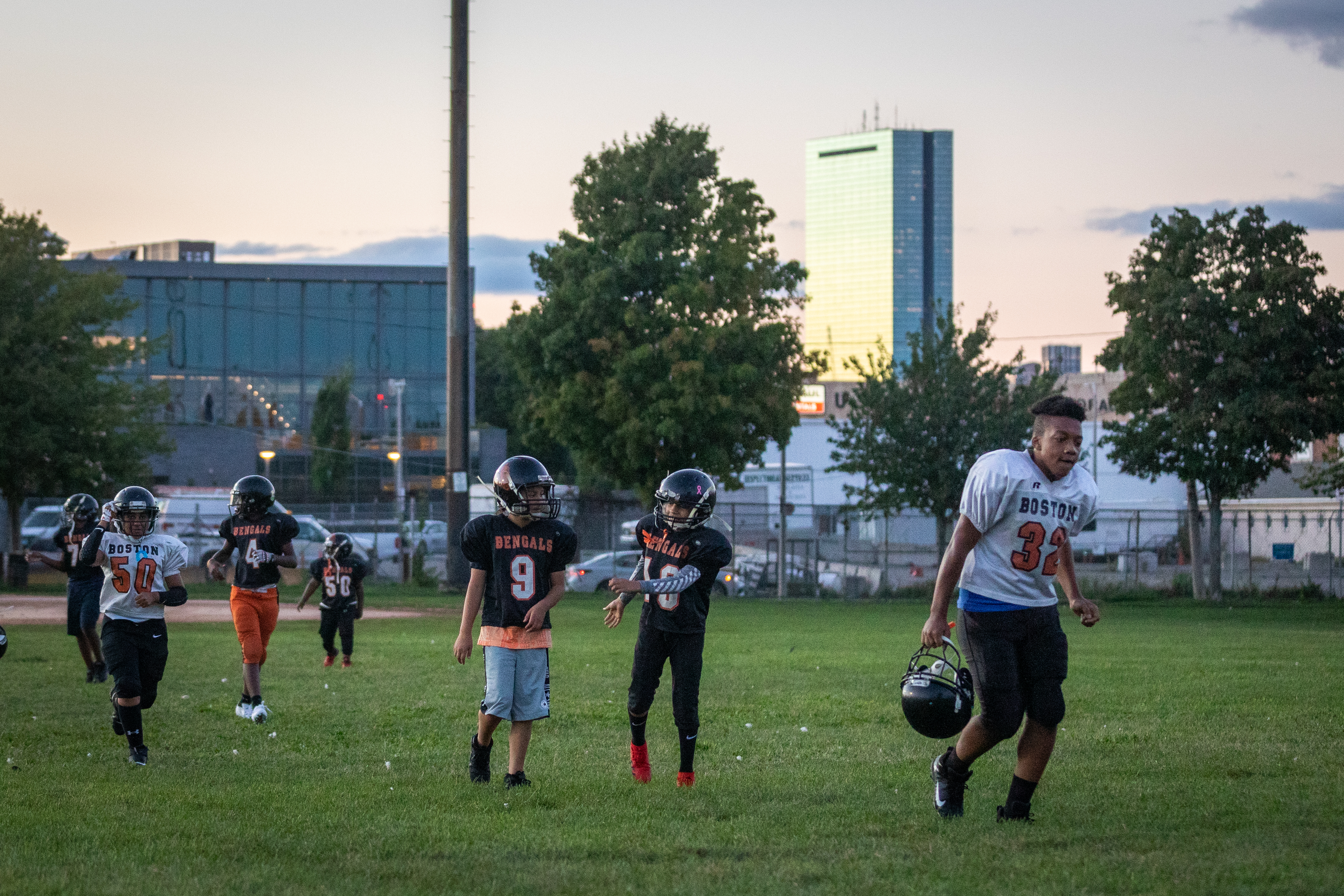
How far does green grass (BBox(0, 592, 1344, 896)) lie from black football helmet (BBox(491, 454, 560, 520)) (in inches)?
62.3

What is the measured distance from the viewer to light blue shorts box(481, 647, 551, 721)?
7836 mm

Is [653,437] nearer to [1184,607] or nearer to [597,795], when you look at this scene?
[1184,607]

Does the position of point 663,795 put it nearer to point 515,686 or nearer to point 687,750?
point 687,750

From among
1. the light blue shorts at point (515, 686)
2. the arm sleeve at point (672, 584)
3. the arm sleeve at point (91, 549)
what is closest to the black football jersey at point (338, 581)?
the arm sleeve at point (91, 549)

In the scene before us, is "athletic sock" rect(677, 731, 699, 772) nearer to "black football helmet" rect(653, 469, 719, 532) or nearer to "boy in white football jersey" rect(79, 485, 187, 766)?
"black football helmet" rect(653, 469, 719, 532)

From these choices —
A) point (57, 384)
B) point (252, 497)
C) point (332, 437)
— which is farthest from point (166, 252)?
point (252, 497)

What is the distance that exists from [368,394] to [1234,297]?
4219 centimetres

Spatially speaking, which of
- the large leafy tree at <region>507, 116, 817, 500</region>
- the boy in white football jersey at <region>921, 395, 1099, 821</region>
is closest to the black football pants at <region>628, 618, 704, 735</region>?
the boy in white football jersey at <region>921, 395, 1099, 821</region>

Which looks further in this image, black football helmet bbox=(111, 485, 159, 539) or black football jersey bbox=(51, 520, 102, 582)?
black football jersey bbox=(51, 520, 102, 582)

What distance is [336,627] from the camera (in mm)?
16031

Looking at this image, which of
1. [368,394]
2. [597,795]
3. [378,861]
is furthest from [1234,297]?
[368,394]

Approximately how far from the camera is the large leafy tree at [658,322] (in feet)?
105

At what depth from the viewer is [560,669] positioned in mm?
15523

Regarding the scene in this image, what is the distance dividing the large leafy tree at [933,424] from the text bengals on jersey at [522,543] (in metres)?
26.6
